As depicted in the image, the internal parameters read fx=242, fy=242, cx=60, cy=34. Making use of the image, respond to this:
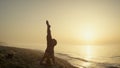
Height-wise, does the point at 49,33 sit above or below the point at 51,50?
above

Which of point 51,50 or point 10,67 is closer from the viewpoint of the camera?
point 10,67

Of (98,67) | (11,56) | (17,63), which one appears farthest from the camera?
(98,67)

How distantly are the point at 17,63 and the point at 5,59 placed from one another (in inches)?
51.6

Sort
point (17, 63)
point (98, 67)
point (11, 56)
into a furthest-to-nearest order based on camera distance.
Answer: point (98, 67), point (11, 56), point (17, 63)

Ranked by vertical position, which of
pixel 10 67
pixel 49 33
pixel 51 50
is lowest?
pixel 10 67

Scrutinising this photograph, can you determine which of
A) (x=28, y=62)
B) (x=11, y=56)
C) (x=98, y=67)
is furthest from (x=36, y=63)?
(x=98, y=67)

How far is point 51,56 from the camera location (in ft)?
72.8

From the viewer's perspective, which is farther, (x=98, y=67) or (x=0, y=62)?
(x=98, y=67)

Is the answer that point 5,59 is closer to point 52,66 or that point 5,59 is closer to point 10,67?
point 10,67

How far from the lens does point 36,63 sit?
2277cm

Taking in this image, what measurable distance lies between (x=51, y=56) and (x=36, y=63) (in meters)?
1.70

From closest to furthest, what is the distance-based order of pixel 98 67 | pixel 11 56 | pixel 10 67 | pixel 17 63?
1. pixel 10 67
2. pixel 17 63
3. pixel 11 56
4. pixel 98 67

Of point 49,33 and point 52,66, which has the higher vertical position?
point 49,33

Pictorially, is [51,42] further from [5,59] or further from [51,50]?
[5,59]
